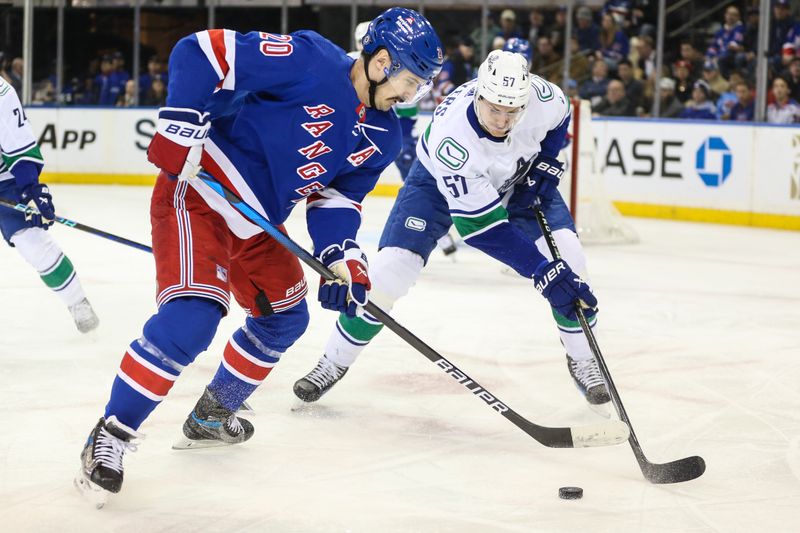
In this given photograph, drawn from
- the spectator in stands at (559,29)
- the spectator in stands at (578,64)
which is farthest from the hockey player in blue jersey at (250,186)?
the spectator in stands at (559,29)

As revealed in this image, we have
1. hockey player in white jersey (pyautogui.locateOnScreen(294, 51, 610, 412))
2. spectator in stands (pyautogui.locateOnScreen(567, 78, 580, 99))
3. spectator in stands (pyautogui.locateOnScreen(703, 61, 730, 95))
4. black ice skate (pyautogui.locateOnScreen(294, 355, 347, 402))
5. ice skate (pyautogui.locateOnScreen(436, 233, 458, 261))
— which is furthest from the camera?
spectator in stands (pyautogui.locateOnScreen(567, 78, 580, 99))

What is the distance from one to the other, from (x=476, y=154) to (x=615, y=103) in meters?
5.89

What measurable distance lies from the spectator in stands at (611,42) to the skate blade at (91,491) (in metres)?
7.46

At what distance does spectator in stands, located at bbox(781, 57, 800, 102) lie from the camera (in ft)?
25.3

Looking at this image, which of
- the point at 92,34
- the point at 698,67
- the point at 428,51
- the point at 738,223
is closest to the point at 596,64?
the point at 698,67

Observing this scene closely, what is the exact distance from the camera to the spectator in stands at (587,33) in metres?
9.16

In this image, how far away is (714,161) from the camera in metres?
7.85

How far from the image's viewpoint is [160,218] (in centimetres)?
242

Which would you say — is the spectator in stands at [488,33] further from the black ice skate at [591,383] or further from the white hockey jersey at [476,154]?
the black ice skate at [591,383]

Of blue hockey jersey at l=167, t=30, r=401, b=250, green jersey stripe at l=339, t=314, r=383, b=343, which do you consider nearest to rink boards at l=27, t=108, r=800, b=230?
green jersey stripe at l=339, t=314, r=383, b=343

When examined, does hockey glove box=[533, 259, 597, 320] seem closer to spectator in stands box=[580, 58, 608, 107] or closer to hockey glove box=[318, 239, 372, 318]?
hockey glove box=[318, 239, 372, 318]

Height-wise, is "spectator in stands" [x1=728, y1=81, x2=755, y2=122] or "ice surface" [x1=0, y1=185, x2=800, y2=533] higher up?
"spectator in stands" [x1=728, y1=81, x2=755, y2=122]

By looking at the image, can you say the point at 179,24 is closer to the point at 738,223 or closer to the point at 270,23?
the point at 270,23

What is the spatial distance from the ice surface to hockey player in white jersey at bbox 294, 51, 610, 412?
216mm
